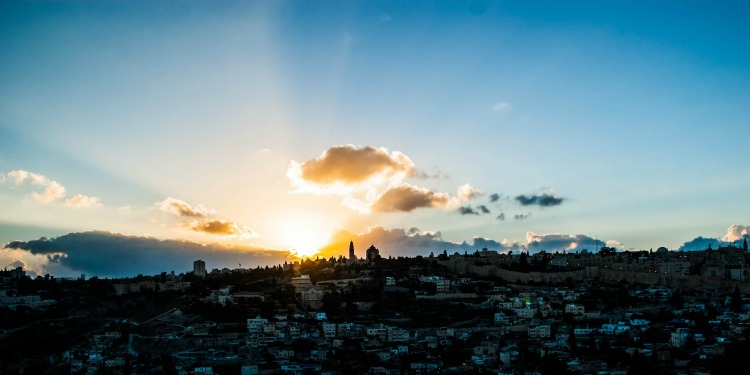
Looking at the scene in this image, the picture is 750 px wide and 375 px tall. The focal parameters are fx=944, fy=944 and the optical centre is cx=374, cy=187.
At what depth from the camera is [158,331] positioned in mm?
50844

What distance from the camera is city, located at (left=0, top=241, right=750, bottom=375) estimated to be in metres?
39.5

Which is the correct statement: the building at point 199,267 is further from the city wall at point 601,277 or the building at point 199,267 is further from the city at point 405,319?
the city wall at point 601,277

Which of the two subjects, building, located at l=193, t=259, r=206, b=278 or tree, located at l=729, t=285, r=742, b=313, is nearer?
tree, located at l=729, t=285, r=742, b=313

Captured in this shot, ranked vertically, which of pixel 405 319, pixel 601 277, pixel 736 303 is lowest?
pixel 405 319

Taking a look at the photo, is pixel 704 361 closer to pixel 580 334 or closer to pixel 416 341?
pixel 580 334

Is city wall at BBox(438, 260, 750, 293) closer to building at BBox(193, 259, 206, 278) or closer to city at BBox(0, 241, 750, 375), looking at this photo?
city at BBox(0, 241, 750, 375)

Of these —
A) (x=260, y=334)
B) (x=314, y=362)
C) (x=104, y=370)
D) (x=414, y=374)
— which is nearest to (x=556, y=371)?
(x=414, y=374)

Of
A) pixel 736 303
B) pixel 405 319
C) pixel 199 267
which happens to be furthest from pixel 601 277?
pixel 199 267

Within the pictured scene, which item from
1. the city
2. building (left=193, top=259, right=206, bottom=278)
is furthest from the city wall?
building (left=193, top=259, right=206, bottom=278)

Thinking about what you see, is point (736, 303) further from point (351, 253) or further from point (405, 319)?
point (351, 253)

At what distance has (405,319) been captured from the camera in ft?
167

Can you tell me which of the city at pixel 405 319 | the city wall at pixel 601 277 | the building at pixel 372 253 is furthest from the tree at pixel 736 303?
the building at pixel 372 253

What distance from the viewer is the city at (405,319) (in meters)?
39.5

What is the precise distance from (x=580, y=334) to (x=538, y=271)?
23.6 meters
